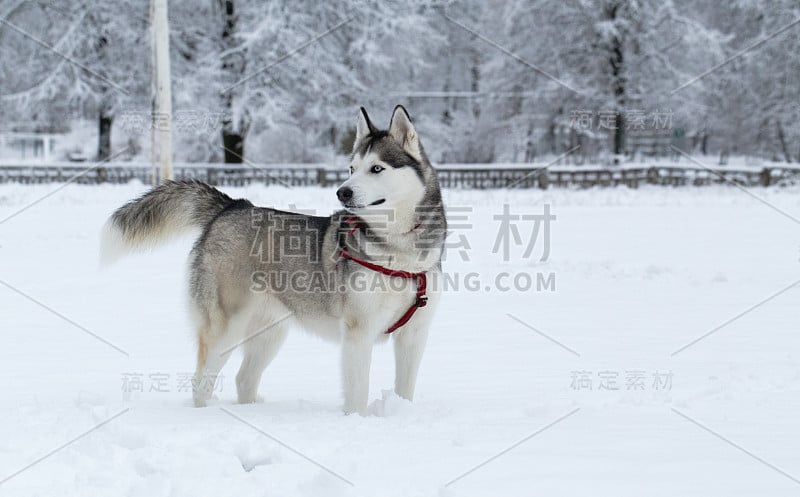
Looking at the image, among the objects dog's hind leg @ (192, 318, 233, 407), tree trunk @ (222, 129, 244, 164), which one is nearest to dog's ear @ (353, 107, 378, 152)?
dog's hind leg @ (192, 318, 233, 407)

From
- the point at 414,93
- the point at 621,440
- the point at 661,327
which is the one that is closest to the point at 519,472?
the point at 621,440

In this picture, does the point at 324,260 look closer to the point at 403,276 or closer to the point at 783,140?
the point at 403,276

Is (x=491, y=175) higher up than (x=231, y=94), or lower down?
lower down

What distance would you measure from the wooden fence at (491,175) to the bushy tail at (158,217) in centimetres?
1700

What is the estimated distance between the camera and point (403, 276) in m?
3.75

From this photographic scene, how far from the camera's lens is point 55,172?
21.5 metres

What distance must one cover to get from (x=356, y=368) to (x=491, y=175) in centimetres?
1890

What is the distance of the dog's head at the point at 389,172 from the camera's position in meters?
3.65

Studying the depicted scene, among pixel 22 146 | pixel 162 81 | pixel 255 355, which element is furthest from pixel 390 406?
pixel 22 146

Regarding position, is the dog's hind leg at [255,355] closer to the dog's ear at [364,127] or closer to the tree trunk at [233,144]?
the dog's ear at [364,127]

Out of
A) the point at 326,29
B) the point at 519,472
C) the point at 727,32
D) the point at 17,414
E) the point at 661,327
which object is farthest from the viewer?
the point at 727,32

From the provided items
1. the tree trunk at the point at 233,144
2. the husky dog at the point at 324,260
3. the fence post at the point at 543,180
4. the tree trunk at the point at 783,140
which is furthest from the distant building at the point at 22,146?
the tree trunk at the point at 783,140

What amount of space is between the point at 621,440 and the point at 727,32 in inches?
1197

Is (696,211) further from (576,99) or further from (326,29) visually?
(326,29)
